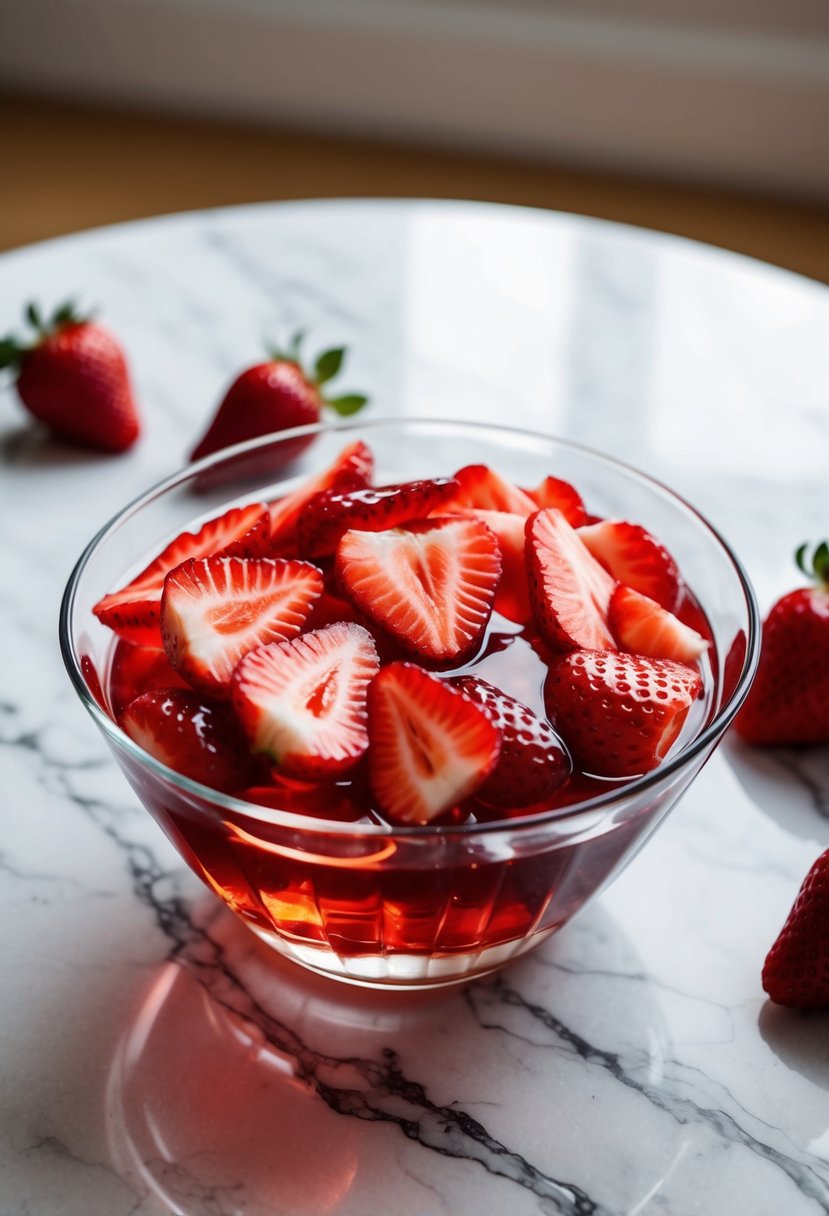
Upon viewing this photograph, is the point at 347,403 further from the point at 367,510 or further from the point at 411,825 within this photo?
the point at 411,825

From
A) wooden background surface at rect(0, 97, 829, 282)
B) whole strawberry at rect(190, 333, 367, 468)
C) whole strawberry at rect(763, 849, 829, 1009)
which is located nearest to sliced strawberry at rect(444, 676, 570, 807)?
whole strawberry at rect(763, 849, 829, 1009)

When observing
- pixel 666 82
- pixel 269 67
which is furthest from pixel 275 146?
pixel 666 82

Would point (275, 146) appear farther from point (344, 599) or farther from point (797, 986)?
point (797, 986)

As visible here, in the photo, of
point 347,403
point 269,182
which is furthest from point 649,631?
point 269,182

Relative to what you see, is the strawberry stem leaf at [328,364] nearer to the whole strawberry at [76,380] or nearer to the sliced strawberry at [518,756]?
the whole strawberry at [76,380]

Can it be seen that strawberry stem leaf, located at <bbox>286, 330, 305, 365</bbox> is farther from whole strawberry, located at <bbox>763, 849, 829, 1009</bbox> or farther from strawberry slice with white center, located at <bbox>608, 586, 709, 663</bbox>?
whole strawberry, located at <bbox>763, 849, 829, 1009</bbox>

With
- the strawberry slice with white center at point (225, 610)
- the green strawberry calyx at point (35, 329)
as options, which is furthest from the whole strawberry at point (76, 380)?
the strawberry slice with white center at point (225, 610)
